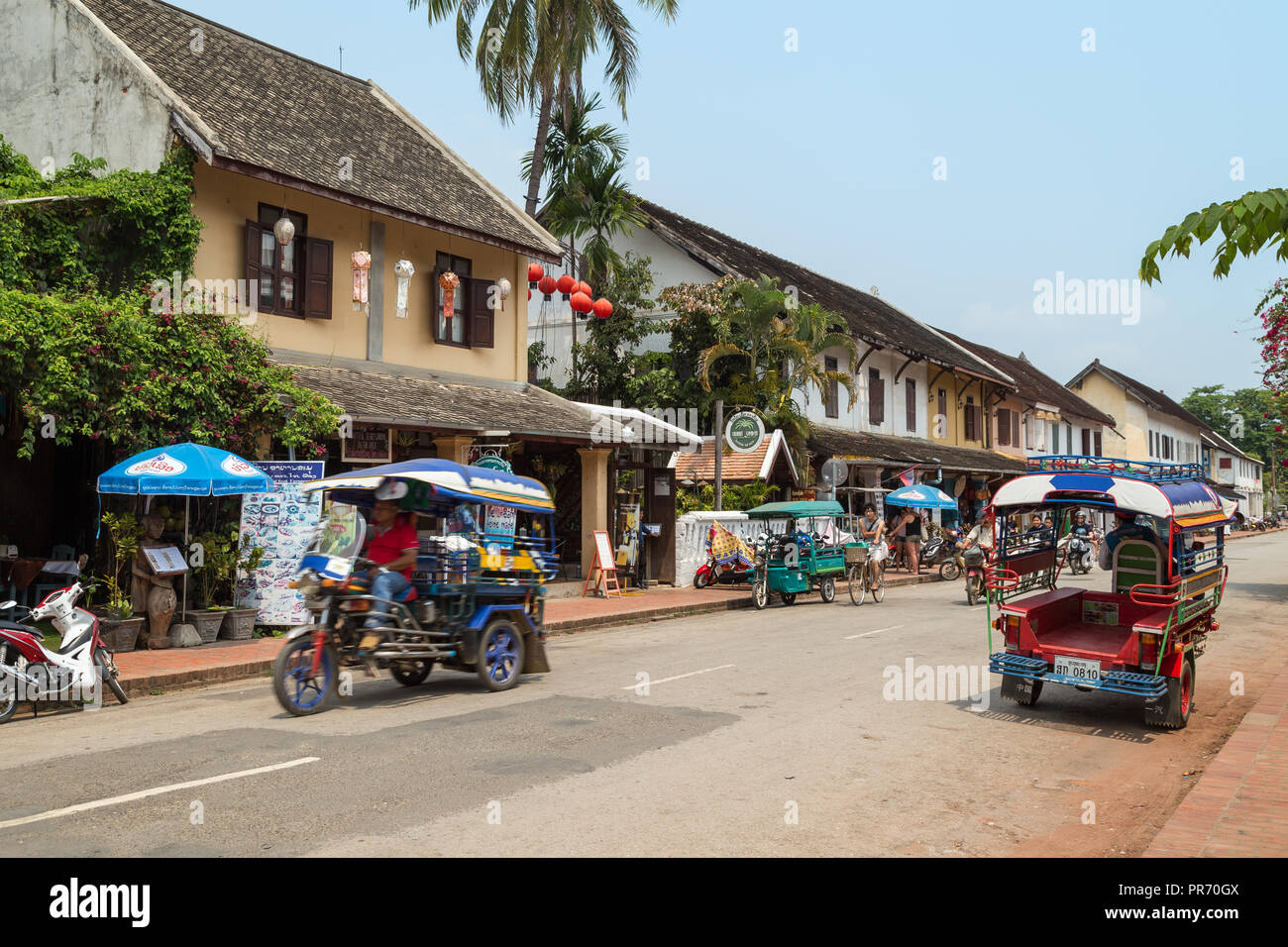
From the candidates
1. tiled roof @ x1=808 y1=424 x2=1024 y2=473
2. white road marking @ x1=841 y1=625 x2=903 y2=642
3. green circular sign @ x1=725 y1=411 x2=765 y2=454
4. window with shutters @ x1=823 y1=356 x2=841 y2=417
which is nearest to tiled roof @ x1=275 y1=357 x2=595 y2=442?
green circular sign @ x1=725 y1=411 x2=765 y2=454

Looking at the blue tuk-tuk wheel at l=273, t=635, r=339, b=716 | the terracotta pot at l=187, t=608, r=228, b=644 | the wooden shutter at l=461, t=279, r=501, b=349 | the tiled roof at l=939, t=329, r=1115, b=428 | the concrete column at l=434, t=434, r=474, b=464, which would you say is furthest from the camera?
the tiled roof at l=939, t=329, r=1115, b=428

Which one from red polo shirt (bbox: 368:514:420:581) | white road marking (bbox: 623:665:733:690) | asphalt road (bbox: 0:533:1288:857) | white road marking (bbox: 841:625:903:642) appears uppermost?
red polo shirt (bbox: 368:514:420:581)

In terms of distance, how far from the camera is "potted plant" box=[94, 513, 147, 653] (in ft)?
40.0

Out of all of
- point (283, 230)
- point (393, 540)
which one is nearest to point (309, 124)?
point (283, 230)

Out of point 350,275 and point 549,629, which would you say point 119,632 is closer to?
point 549,629

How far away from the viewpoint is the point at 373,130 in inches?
816

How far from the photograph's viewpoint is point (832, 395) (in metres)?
31.5

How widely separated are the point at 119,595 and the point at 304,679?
4.61 meters

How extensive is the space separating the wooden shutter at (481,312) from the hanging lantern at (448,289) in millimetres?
898

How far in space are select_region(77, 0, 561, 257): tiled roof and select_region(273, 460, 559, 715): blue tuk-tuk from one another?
7472mm

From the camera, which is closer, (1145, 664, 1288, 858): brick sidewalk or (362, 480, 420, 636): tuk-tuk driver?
(1145, 664, 1288, 858): brick sidewalk

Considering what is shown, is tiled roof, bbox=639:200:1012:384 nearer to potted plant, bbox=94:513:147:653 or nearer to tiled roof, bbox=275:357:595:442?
tiled roof, bbox=275:357:595:442

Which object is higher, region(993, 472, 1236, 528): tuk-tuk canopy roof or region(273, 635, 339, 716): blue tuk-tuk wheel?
region(993, 472, 1236, 528): tuk-tuk canopy roof

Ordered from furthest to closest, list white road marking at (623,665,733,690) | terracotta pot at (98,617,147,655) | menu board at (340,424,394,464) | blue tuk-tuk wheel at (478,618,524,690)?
menu board at (340,424,394,464) < terracotta pot at (98,617,147,655) < white road marking at (623,665,733,690) < blue tuk-tuk wheel at (478,618,524,690)
